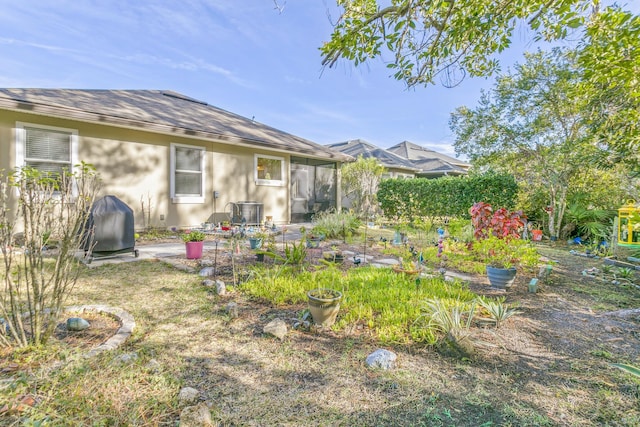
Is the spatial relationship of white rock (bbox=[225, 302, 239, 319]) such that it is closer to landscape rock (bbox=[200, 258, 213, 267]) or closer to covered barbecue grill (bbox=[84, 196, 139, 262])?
landscape rock (bbox=[200, 258, 213, 267])

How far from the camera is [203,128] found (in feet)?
26.9

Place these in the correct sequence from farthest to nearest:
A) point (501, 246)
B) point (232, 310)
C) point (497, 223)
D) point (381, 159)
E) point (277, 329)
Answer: point (381, 159) → point (497, 223) → point (501, 246) → point (232, 310) → point (277, 329)

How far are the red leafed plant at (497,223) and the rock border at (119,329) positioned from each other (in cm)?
476

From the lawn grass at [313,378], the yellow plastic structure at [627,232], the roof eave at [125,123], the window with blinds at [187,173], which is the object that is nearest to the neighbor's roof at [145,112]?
the roof eave at [125,123]

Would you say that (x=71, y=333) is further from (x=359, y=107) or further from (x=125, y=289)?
(x=359, y=107)

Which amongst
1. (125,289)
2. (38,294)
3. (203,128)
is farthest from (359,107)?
(38,294)

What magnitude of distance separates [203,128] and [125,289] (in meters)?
5.64

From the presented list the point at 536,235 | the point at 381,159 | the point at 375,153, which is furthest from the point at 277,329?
the point at 375,153

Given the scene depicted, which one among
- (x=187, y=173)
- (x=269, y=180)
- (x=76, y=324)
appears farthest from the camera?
(x=269, y=180)

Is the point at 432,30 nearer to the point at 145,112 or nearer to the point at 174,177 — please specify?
the point at 174,177

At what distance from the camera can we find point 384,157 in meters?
19.0

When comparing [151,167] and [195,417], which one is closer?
[195,417]

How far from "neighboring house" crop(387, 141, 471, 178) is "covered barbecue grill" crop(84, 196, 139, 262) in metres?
17.3

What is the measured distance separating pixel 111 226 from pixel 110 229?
0.05 metres
